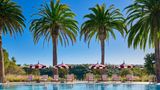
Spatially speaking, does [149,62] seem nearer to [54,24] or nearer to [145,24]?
[54,24]

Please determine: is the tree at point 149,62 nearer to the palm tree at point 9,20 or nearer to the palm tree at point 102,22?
the palm tree at point 102,22

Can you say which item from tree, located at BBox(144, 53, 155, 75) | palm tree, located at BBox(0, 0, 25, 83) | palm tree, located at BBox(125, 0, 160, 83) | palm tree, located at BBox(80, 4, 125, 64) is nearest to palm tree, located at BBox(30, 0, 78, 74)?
palm tree, located at BBox(80, 4, 125, 64)

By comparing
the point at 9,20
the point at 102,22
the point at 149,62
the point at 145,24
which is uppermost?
the point at 102,22

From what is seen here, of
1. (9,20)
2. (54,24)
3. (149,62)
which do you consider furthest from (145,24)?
(149,62)

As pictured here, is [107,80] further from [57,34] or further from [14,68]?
[14,68]

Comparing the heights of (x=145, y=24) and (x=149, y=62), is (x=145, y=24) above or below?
above

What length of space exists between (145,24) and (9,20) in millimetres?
13783

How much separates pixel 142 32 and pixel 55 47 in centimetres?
1090

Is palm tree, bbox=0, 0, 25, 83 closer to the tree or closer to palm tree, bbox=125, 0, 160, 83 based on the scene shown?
palm tree, bbox=125, 0, 160, 83

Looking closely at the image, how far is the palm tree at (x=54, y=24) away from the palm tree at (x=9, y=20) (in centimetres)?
291

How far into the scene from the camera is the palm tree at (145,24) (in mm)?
31094

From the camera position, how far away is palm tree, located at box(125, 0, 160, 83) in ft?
102

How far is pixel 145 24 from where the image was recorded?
1248 inches

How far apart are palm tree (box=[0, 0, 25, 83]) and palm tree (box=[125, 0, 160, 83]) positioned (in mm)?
11303
